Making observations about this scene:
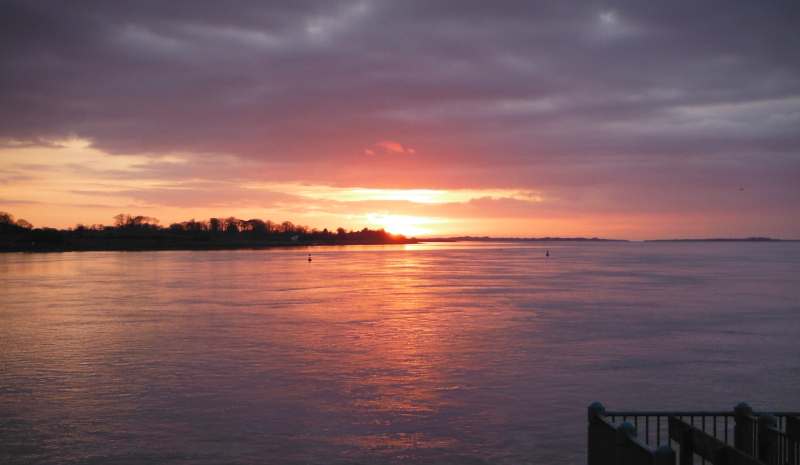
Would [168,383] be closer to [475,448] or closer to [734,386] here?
[475,448]

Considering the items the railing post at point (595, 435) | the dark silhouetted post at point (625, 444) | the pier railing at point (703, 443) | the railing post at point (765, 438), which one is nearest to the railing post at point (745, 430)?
the pier railing at point (703, 443)

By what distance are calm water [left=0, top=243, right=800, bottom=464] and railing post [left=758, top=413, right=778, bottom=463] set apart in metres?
3.39

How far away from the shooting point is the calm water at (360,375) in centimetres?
993

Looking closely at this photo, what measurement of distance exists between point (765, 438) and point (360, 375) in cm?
964

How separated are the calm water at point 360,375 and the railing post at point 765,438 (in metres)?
3.39

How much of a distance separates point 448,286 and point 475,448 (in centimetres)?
3354

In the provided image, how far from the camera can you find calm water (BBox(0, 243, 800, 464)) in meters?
9.93

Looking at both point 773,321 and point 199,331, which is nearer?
point 199,331

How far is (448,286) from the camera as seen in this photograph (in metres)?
43.2

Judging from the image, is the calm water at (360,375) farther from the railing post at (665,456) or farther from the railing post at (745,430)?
the railing post at (665,456)

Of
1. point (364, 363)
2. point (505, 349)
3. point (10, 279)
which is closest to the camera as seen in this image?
point (364, 363)

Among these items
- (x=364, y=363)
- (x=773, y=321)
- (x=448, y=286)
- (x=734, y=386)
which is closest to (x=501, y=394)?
(x=364, y=363)

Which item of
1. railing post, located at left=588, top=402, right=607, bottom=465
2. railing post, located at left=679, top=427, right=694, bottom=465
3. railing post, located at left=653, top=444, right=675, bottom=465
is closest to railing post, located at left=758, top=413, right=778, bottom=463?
railing post, located at left=679, top=427, right=694, bottom=465

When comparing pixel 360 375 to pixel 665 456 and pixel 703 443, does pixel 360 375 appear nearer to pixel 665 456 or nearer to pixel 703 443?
pixel 703 443
